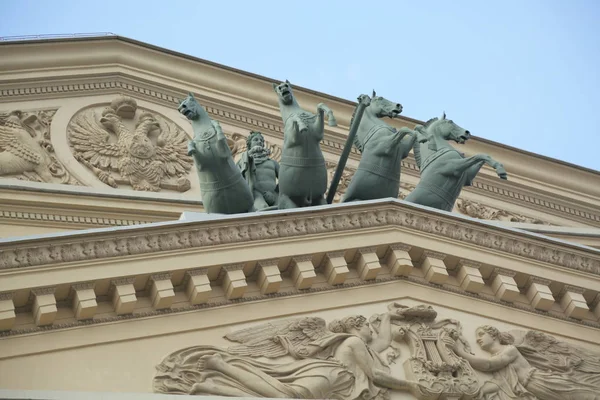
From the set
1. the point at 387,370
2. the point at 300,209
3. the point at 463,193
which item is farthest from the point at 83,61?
the point at 387,370

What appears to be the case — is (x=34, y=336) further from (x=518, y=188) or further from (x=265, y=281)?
(x=518, y=188)

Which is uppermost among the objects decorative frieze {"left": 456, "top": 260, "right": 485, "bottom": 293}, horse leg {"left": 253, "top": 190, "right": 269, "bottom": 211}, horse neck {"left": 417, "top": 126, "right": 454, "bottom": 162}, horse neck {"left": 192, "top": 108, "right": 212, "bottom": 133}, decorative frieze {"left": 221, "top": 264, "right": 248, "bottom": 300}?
horse neck {"left": 417, "top": 126, "right": 454, "bottom": 162}

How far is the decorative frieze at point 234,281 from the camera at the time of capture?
1206 centimetres

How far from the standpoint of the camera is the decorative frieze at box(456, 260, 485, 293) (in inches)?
505

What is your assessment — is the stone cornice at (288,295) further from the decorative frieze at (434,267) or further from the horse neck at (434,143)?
the horse neck at (434,143)

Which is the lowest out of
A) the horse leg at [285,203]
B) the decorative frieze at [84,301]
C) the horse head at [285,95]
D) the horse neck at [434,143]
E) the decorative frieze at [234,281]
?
the decorative frieze at [84,301]

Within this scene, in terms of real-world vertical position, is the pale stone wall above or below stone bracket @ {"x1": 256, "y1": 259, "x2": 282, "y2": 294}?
below

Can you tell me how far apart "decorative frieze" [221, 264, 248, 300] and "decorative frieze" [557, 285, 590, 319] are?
2797 mm

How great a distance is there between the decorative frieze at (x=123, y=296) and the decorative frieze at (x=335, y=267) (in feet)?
5.47

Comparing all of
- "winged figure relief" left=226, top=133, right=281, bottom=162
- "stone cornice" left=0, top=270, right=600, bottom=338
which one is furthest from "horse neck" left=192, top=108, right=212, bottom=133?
"winged figure relief" left=226, top=133, right=281, bottom=162

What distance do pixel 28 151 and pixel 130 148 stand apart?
1.23m

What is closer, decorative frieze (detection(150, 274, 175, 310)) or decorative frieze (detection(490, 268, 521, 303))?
decorative frieze (detection(150, 274, 175, 310))

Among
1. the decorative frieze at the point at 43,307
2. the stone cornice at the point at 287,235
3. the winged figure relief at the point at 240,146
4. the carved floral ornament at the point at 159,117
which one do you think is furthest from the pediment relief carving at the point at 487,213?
the decorative frieze at the point at 43,307

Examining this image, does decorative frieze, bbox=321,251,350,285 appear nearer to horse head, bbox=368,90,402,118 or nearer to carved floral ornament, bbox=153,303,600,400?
carved floral ornament, bbox=153,303,600,400
